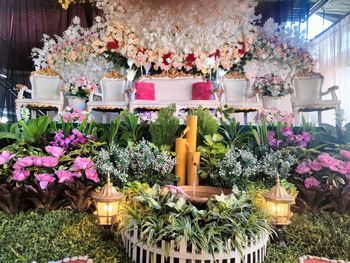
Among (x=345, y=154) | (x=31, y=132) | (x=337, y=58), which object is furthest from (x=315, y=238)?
(x=337, y=58)

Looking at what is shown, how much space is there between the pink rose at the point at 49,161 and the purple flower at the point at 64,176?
2.4 inches

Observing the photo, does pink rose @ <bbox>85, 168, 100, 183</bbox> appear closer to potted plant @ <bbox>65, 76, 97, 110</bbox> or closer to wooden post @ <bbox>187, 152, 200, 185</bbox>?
wooden post @ <bbox>187, 152, 200, 185</bbox>

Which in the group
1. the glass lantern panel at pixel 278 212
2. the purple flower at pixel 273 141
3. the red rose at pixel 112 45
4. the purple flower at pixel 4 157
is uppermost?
the red rose at pixel 112 45

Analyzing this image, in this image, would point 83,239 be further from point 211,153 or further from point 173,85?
point 173,85

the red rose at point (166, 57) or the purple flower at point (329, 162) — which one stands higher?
the red rose at point (166, 57)

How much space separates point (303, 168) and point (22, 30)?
5.49 metres

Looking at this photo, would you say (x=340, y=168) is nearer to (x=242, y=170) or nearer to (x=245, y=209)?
(x=242, y=170)

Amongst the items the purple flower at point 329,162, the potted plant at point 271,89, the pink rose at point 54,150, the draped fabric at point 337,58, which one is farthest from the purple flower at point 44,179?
the draped fabric at point 337,58

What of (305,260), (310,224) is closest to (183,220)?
(305,260)

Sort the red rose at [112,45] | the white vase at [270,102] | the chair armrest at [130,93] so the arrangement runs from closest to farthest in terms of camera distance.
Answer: the chair armrest at [130,93] → the white vase at [270,102] → the red rose at [112,45]

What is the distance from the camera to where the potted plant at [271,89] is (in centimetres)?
528

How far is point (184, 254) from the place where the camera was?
1.34 meters

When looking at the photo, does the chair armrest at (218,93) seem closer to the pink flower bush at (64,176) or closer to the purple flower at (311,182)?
the purple flower at (311,182)

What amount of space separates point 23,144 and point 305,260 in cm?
186
